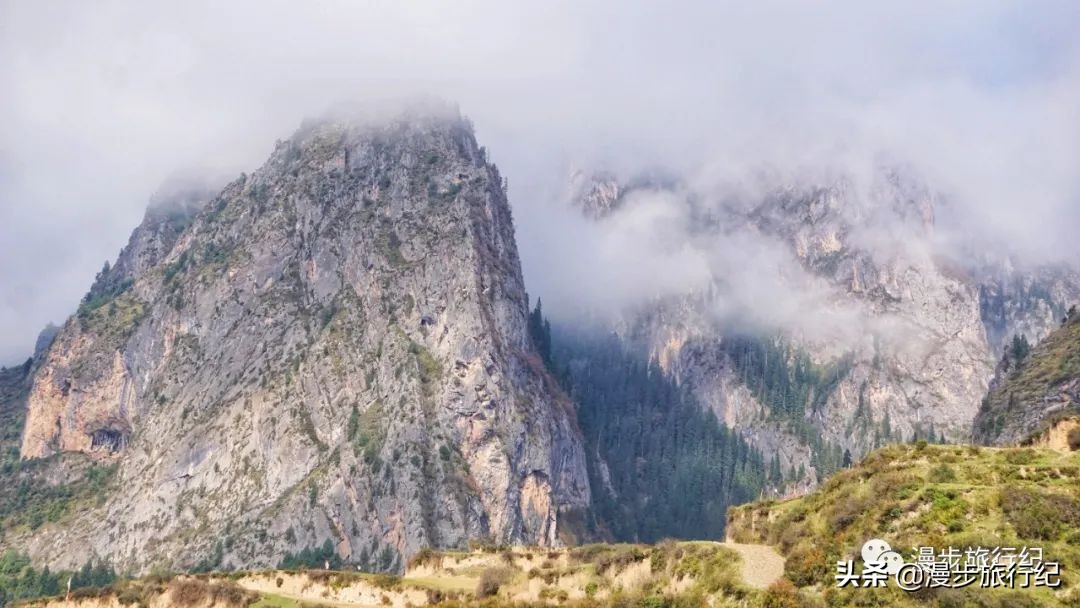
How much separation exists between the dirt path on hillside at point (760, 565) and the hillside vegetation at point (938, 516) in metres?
0.84

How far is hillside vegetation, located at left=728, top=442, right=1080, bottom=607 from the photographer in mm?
54375

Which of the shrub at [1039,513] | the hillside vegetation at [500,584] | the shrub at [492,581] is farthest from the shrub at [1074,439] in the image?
the shrub at [492,581]

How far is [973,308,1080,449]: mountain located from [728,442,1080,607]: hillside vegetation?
83.4 meters

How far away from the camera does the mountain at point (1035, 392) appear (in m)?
161

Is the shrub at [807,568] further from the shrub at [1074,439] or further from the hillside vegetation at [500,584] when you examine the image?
the shrub at [1074,439]

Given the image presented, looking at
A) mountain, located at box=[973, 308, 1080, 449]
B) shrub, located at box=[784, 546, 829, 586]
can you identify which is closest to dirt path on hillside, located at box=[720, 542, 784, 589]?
shrub, located at box=[784, 546, 829, 586]

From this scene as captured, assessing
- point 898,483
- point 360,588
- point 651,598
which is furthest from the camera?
point 360,588

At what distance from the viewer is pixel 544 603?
222 feet

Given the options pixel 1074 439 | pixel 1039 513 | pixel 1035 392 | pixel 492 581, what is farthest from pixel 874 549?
pixel 1035 392

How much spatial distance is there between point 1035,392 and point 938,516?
12249 centimetres

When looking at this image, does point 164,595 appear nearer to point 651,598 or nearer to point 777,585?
point 651,598

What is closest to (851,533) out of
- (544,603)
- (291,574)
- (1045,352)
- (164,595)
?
(544,603)

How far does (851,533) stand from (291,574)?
1950 inches

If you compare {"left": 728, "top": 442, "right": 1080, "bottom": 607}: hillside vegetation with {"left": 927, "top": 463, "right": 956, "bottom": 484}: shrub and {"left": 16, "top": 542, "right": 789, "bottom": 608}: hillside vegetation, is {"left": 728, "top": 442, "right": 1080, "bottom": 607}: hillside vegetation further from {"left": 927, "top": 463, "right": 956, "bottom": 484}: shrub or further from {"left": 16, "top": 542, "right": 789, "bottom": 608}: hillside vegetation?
{"left": 16, "top": 542, "right": 789, "bottom": 608}: hillside vegetation
